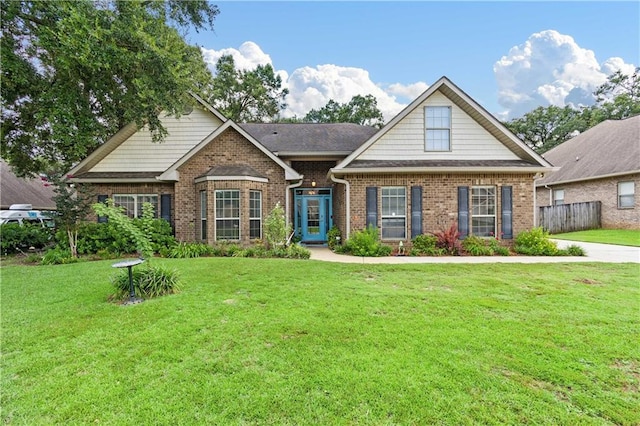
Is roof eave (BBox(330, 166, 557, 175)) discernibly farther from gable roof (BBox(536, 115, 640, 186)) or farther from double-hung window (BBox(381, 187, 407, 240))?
gable roof (BBox(536, 115, 640, 186))

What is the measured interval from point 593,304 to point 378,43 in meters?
15.6

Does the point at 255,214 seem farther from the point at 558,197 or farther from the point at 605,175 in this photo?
the point at 558,197

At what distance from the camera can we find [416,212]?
11578 mm

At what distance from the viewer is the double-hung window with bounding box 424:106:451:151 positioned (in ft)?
39.1

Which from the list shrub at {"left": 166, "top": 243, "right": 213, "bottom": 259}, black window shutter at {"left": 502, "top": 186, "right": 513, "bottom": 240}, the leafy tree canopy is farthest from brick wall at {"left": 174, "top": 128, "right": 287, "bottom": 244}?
the leafy tree canopy

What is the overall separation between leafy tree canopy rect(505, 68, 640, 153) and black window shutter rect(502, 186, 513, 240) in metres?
31.3

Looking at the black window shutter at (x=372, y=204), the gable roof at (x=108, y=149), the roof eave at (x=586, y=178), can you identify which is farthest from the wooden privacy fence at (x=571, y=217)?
the gable roof at (x=108, y=149)

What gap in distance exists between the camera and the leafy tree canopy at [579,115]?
31.6 meters

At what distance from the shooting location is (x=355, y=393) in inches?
109

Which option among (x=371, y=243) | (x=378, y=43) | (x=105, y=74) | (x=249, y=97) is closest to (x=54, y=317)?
(x=371, y=243)

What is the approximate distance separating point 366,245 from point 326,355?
25.1ft

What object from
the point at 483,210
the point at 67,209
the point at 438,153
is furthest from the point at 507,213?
the point at 67,209

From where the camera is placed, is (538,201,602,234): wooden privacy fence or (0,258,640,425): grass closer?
(0,258,640,425): grass

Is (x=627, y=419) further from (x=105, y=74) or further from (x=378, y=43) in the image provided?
(x=378, y=43)
